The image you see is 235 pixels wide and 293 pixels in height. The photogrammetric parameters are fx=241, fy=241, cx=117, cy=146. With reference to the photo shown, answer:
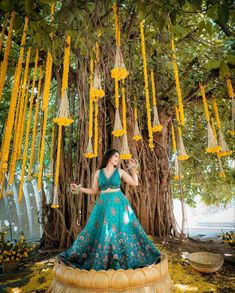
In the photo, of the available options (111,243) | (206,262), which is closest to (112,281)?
(111,243)

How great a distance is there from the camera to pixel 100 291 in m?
1.43

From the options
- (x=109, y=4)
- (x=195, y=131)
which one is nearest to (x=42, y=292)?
(x=109, y=4)

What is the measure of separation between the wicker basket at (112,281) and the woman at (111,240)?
136 mm

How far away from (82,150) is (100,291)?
5.53 feet

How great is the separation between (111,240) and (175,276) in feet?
2.95

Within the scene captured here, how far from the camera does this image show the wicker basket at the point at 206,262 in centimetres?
217

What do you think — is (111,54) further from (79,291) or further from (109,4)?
(79,291)

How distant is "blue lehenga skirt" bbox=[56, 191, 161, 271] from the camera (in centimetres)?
166

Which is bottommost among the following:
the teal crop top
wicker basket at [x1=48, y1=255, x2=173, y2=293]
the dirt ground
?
the dirt ground

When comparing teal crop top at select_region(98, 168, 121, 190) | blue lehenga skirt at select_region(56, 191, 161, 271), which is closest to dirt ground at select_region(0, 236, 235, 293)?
blue lehenga skirt at select_region(56, 191, 161, 271)

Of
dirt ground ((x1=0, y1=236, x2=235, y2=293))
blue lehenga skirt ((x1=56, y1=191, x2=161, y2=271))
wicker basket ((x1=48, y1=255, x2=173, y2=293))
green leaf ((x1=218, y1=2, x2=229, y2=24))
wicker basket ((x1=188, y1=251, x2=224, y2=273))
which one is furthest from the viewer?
wicker basket ((x1=188, y1=251, x2=224, y2=273))

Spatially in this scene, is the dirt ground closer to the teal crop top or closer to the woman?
the woman

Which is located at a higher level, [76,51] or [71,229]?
[76,51]

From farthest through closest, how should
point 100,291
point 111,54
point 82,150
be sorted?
point 82,150, point 111,54, point 100,291
